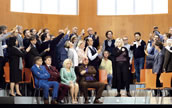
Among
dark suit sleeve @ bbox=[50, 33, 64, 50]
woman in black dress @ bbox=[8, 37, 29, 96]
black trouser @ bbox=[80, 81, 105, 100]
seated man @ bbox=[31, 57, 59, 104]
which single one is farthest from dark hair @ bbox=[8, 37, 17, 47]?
black trouser @ bbox=[80, 81, 105, 100]

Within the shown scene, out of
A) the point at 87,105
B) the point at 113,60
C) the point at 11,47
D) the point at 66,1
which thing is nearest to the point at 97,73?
the point at 113,60

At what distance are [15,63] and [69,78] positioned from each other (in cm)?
145

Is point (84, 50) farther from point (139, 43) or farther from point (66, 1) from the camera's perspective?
point (66, 1)

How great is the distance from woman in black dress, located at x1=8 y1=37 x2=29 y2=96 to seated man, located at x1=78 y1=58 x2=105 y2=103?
1601 mm

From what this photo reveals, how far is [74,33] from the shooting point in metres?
14.9

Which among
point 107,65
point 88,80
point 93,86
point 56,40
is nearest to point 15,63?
point 56,40

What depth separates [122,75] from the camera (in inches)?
499

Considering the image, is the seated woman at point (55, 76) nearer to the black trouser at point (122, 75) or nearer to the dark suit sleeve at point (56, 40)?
the dark suit sleeve at point (56, 40)

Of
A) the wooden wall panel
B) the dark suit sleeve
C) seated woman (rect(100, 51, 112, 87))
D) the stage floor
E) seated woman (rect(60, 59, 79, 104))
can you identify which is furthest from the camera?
the wooden wall panel

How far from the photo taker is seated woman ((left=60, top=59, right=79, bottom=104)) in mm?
11760

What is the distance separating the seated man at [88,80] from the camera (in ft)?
39.3

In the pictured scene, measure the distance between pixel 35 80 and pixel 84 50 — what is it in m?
2.34

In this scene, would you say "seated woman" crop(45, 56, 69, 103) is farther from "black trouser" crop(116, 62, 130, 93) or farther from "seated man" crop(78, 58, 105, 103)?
"black trouser" crop(116, 62, 130, 93)

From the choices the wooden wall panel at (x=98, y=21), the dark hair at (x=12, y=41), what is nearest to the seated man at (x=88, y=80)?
the dark hair at (x=12, y=41)
